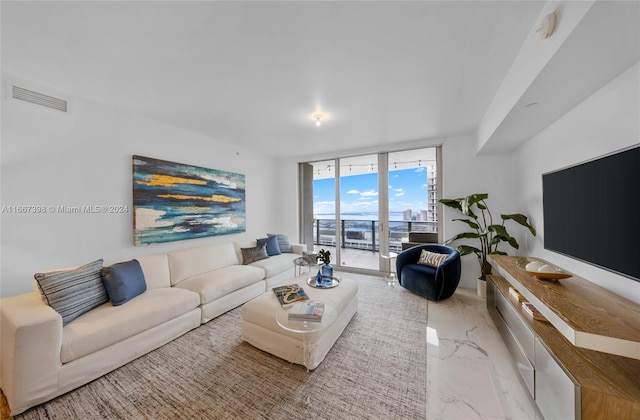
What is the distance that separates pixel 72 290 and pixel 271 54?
2.55 metres

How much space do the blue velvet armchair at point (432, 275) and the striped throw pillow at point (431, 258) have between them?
8 cm

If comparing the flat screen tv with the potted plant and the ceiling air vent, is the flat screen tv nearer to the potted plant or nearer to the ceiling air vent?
the potted plant

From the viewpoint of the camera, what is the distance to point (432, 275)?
10.2 feet

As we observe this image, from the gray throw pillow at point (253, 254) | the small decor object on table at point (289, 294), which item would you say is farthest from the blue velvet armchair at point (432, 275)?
the gray throw pillow at point (253, 254)

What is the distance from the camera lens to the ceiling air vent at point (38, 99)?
79.7 inches

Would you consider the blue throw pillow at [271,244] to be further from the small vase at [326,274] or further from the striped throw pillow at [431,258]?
the striped throw pillow at [431,258]

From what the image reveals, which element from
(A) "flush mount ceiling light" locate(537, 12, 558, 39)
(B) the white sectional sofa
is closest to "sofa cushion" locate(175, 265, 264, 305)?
(B) the white sectional sofa

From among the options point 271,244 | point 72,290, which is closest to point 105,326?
point 72,290

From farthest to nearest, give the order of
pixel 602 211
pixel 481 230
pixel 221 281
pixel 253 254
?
pixel 253 254 → pixel 481 230 → pixel 221 281 → pixel 602 211

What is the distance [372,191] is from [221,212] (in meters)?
2.94

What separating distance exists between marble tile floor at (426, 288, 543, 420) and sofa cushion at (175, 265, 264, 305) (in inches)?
91.1

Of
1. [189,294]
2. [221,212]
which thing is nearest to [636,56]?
[189,294]

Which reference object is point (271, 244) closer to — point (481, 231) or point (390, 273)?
point (390, 273)

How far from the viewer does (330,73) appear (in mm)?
2010
